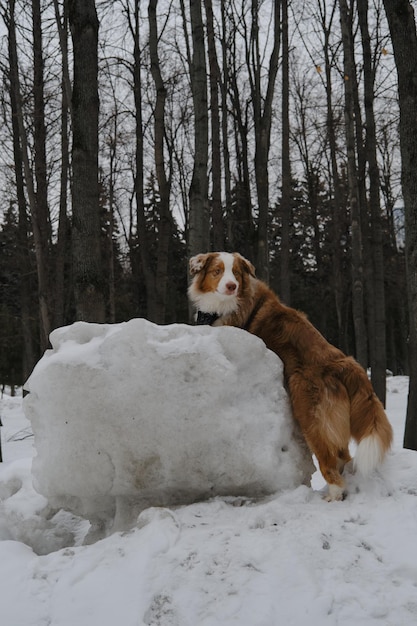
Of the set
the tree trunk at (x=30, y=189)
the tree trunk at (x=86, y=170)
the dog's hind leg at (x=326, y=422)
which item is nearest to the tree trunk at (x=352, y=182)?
the tree trunk at (x=30, y=189)

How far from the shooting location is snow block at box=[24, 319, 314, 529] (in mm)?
3184

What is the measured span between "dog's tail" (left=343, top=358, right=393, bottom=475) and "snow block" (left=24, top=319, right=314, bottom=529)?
474 mm

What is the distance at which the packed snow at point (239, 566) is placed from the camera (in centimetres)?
232

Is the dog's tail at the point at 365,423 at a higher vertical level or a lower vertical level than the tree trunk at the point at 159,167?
lower

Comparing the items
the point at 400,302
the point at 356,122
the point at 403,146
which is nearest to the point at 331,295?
the point at 400,302

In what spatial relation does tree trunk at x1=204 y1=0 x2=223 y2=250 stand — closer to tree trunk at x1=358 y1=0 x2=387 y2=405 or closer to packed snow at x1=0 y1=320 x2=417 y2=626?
tree trunk at x1=358 y1=0 x2=387 y2=405

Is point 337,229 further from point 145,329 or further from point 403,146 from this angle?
point 145,329

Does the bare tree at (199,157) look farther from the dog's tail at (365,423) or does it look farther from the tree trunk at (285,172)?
the tree trunk at (285,172)

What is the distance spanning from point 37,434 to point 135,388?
0.84m

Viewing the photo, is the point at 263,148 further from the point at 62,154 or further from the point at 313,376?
the point at 313,376

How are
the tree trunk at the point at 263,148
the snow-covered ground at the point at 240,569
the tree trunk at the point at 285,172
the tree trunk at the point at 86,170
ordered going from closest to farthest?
1. the snow-covered ground at the point at 240,569
2. the tree trunk at the point at 86,170
3. the tree trunk at the point at 263,148
4. the tree trunk at the point at 285,172

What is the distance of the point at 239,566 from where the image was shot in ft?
8.38

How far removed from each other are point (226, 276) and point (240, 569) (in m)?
2.19

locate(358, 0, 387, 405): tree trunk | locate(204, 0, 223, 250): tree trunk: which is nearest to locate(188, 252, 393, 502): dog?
locate(358, 0, 387, 405): tree trunk
